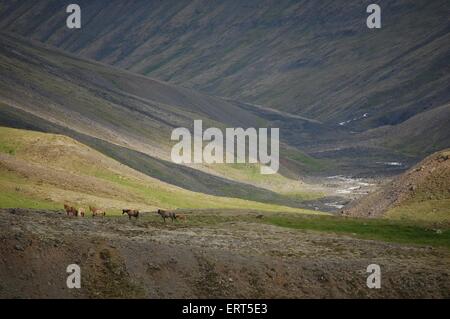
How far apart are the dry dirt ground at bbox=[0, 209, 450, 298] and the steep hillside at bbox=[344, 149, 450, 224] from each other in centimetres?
2545

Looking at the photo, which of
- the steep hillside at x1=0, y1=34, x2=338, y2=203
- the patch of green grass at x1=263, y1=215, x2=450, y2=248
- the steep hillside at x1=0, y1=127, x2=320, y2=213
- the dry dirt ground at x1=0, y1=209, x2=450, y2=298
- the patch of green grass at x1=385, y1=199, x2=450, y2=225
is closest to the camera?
the dry dirt ground at x1=0, y1=209, x2=450, y2=298

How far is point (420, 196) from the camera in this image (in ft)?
287

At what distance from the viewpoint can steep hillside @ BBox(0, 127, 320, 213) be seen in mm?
75750

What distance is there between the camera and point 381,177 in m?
189

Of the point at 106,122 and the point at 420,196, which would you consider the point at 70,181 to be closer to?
the point at 420,196

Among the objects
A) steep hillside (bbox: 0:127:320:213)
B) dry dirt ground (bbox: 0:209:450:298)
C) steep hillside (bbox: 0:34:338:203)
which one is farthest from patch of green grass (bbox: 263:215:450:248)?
steep hillside (bbox: 0:34:338:203)

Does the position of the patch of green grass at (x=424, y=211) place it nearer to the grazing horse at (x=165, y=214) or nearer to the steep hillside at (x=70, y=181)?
the steep hillside at (x=70, y=181)

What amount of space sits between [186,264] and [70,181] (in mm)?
43731

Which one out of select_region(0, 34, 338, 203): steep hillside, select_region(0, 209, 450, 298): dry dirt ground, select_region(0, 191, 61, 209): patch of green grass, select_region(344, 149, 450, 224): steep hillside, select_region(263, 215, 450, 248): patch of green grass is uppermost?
select_region(0, 34, 338, 203): steep hillside

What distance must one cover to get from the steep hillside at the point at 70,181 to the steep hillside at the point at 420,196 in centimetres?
→ 1826

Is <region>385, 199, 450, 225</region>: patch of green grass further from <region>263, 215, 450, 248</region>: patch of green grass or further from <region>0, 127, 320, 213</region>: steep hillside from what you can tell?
<region>0, 127, 320, 213</region>: steep hillside

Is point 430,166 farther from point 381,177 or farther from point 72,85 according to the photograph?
point 72,85

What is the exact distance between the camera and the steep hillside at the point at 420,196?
8206 centimetres

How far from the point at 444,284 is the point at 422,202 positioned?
1525 inches
